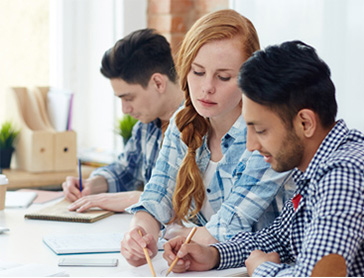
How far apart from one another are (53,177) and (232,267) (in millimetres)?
1497

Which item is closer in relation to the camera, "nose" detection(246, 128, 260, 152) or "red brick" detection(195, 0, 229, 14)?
"nose" detection(246, 128, 260, 152)

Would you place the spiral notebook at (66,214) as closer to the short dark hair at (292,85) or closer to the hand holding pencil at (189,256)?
the hand holding pencil at (189,256)

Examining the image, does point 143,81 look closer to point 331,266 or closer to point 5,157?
point 5,157

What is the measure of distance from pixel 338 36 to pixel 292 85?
860mm

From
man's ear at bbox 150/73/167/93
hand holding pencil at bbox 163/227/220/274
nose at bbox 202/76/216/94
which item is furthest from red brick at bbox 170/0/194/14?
hand holding pencil at bbox 163/227/220/274

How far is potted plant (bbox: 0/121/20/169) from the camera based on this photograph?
2.87 metres

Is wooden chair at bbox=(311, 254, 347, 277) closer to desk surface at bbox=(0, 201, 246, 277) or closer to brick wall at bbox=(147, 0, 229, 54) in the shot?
desk surface at bbox=(0, 201, 246, 277)

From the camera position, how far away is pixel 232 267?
58.6 inches

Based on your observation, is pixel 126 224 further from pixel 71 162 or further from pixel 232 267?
pixel 71 162

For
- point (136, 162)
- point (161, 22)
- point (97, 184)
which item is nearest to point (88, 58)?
point (161, 22)

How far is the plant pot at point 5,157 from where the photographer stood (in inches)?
113

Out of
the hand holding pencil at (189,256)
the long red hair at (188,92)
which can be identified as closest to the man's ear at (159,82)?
the long red hair at (188,92)

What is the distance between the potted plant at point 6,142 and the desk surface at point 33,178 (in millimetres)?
49

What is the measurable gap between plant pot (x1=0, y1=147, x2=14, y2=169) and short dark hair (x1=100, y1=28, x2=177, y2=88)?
0.79 m
